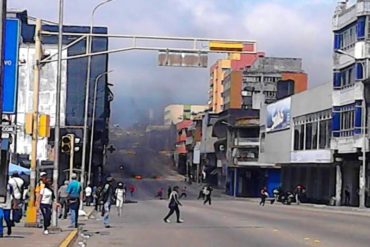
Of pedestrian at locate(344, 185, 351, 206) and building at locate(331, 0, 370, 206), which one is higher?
building at locate(331, 0, 370, 206)

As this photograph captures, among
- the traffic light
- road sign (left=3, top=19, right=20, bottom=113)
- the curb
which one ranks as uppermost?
road sign (left=3, top=19, right=20, bottom=113)

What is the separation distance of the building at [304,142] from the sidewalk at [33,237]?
4998cm

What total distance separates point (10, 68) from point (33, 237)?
5.19 meters

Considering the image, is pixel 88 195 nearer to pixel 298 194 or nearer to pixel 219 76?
pixel 298 194

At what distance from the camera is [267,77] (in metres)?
147

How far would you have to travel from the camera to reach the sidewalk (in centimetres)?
2186

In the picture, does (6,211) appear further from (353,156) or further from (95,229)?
(353,156)

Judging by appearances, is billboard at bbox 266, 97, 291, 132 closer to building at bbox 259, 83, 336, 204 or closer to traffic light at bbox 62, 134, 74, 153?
building at bbox 259, 83, 336, 204

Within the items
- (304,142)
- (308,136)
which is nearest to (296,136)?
(304,142)

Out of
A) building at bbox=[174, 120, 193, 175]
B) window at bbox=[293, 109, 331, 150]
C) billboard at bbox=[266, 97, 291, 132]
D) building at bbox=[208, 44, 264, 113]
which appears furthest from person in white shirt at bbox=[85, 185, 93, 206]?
building at bbox=[174, 120, 193, 175]

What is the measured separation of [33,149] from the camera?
94.3ft

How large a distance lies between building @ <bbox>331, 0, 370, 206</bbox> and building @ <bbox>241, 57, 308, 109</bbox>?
62637 mm

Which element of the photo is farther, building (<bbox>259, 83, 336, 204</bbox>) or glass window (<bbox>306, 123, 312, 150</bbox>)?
glass window (<bbox>306, 123, 312, 150</bbox>)

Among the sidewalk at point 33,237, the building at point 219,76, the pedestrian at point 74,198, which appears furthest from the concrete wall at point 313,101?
the building at point 219,76
